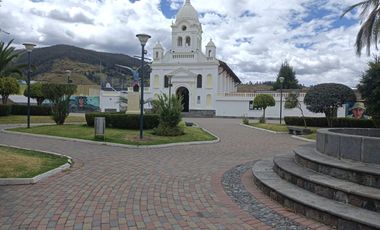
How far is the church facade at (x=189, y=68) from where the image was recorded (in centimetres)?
5300

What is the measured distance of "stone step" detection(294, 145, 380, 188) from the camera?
546 centimetres

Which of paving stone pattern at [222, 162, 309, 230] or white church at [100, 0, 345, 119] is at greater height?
white church at [100, 0, 345, 119]

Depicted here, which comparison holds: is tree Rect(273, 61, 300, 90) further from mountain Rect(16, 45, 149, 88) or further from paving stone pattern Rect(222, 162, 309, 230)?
paving stone pattern Rect(222, 162, 309, 230)

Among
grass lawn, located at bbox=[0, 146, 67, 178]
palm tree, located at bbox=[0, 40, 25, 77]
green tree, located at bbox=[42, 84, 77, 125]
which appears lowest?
grass lawn, located at bbox=[0, 146, 67, 178]

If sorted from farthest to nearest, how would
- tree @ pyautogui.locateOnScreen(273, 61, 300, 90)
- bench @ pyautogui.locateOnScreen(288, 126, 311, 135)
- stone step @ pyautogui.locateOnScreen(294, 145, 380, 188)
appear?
tree @ pyautogui.locateOnScreen(273, 61, 300, 90) < bench @ pyautogui.locateOnScreen(288, 126, 311, 135) < stone step @ pyautogui.locateOnScreen(294, 145, 380, 188)

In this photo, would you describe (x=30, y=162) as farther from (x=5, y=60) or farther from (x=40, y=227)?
(x=5, y=60)

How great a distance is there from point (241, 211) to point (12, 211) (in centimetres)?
342

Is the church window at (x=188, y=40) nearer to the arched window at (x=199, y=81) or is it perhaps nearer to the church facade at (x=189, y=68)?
the church facade at (x=189, y=68)

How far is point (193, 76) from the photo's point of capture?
53594 mm

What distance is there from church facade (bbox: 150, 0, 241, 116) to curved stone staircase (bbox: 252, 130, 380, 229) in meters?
44.5

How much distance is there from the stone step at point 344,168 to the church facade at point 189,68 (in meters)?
44.6

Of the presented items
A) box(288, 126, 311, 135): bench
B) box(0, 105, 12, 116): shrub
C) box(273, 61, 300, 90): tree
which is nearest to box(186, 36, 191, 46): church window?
box(273, 61, 300, 90): tree

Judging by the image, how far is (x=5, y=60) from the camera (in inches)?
1187

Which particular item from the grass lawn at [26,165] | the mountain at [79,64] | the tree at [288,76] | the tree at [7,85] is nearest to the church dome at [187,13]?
the tree at [288,76]
